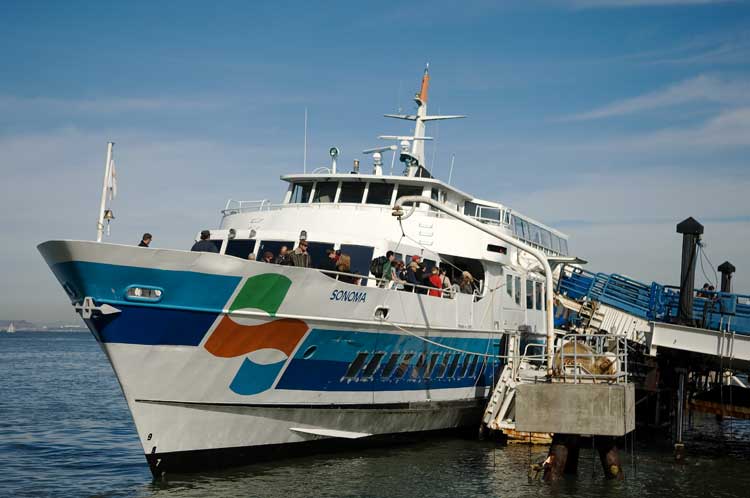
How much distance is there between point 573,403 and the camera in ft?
45.3

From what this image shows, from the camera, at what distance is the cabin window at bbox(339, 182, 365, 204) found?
20000mm

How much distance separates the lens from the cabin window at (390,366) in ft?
52.9

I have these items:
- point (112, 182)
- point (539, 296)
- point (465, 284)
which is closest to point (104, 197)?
point (112, 182)

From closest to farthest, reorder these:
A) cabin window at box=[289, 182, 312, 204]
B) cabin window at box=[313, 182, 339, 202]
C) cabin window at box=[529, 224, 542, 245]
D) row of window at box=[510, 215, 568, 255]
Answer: cabin window at box=[313, 182, 339, 202] → cabin window at box=[289, 182, 312, 204] → row of window at box=[510, 215, 568, 255] → cabin window at box=[529, 224, 542, 245]

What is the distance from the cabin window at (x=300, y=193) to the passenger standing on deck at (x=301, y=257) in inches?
219

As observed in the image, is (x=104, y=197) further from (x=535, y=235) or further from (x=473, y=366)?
(x=535, y=235)

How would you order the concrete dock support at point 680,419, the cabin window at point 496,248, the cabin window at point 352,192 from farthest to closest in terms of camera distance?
1. the cabin window at point 352,192
2. the cabin window at point 496,248
3. the concrete dock support at point 680,419

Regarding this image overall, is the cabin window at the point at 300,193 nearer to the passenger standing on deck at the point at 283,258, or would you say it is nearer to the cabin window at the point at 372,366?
the passenger standing on deck at the point at 283,258

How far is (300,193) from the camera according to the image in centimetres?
2081

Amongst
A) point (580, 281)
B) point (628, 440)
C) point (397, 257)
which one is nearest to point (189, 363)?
point (397, 257)

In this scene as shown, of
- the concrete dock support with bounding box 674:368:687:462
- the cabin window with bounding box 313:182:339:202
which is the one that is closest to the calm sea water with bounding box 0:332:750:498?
the concrete dock support with bounding box 674:368:687:462

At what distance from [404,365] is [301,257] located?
342 cm

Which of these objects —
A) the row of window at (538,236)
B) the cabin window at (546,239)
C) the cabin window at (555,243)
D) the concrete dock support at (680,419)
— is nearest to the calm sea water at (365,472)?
the concrete dock support at (680,419)

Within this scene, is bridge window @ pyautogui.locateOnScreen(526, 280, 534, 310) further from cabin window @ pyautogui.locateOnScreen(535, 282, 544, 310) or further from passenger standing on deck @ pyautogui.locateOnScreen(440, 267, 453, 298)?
passenger standing on deck @ pyautogui.locateOnScreen(440, 267, 453, 298)
